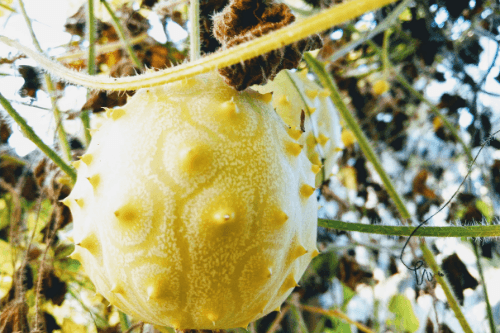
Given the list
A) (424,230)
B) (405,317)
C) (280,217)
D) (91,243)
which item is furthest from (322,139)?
(405,317)

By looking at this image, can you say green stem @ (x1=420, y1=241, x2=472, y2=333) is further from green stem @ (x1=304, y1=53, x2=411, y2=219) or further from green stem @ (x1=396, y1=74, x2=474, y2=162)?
green stem @ (x1=396, y1=74, x2=474, y2=162)

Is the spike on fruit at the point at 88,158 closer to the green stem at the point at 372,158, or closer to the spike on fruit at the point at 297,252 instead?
the spike on fruit at the point at 297,252

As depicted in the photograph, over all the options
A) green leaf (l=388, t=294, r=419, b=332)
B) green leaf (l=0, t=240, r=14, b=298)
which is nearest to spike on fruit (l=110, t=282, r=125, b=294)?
green leaf (l=0, t=240, r=14, b=298)

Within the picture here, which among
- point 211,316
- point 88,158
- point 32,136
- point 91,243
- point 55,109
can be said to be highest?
point 55,109

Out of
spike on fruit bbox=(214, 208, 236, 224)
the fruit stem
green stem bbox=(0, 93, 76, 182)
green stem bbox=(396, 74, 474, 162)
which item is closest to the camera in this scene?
the fruit stem

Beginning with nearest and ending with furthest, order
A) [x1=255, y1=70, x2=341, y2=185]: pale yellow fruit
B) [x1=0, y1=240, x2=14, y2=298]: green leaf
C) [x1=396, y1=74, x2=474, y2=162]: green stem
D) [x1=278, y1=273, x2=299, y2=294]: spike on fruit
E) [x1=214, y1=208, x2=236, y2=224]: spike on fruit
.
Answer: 1. [x1=214, y1=208, x2=236, y2=224]: spike on fruit
2. [x1=278, y1=273, x2=299, y2=294]: spike on fruit
3. [x1=255, y1=70, x2=341, y2=185]: pale yellow fruit
4. [x1=396, y1=74, x2=474, y2=162]: green stem
5. [x1=0, y1=240, x2=14, y2=298]: green leaf

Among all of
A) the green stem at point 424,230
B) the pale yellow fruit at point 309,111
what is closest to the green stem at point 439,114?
the pale yellow fruit at point 309,111

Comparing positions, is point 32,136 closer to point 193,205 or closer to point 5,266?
point 193,205
